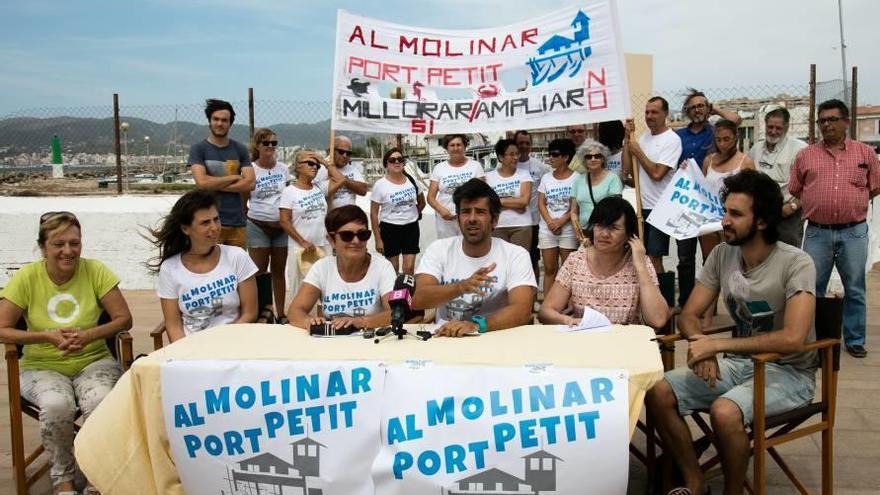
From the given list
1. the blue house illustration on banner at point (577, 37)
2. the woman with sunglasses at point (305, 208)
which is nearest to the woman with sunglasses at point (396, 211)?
the woman with sunglasses at point (305, 208)

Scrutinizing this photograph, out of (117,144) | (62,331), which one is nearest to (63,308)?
(62,331)

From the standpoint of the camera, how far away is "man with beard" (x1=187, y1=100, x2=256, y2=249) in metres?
5.90

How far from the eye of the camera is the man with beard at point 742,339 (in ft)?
10.2

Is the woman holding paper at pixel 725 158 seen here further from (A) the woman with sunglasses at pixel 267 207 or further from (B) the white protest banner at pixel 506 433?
(B) the white protest banner at pixel 506 433

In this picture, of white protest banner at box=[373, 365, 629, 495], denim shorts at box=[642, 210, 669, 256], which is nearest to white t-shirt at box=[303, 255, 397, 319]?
white protest banner at box=[373, 365, 629, 495]

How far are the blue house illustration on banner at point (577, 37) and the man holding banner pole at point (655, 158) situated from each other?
2.31 feet

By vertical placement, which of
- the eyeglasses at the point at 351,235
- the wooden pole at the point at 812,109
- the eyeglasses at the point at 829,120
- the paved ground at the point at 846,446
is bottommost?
the paved ground at the point at 846,446

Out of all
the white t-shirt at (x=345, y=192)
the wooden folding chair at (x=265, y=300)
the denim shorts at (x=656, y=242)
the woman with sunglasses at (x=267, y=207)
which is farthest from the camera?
the white t-shirt at (x=345, y=192)

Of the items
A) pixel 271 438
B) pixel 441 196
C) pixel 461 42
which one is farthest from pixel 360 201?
pixel 271 438

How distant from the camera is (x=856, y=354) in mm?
5758

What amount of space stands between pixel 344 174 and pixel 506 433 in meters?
4.38

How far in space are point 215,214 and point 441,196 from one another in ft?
9.78

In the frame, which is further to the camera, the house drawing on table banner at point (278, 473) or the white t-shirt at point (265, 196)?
the white t-shirt at point (265, 196)

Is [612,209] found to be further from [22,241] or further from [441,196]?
[22,241]
